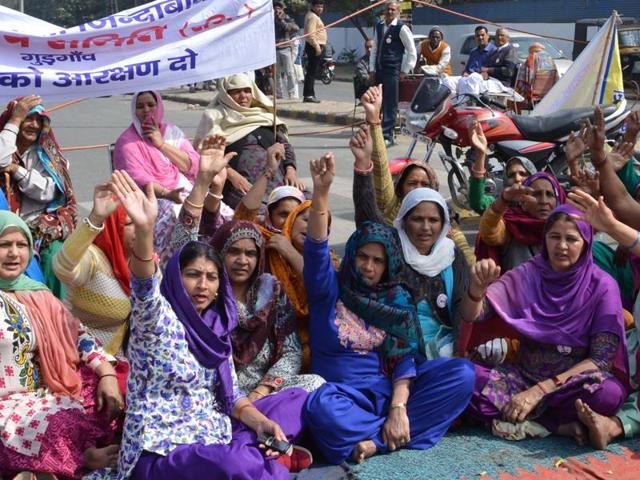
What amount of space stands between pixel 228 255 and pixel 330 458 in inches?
35.6

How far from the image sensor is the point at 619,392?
376 cm

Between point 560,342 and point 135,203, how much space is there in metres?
1.85

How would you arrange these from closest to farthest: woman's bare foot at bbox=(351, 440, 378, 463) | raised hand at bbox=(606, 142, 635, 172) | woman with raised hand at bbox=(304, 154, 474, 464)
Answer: woman's bare foot at bbox=(351, 440, 378, 463) < woman with raised hand at bbox=(304, 154, 474, 464) < raised hand at bbox=(606, 142, 635, 172)

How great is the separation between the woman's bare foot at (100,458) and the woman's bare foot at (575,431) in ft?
5.78

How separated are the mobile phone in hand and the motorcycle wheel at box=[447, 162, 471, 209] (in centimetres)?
457

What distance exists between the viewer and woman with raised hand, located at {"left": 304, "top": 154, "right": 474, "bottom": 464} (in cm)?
371

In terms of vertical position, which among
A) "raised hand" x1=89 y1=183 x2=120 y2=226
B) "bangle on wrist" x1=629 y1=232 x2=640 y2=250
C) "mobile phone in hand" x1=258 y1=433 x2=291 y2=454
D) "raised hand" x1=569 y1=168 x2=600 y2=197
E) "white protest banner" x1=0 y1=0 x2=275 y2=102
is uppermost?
"white protest banner" x1=0 y1=0 x2=275 y2=102

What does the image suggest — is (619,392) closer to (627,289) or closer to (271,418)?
(627,289)

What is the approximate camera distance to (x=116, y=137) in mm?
13586

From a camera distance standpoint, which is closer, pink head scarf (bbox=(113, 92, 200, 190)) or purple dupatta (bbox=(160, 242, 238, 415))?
purple dupatta (bbox=(160, 242, 238, 415))

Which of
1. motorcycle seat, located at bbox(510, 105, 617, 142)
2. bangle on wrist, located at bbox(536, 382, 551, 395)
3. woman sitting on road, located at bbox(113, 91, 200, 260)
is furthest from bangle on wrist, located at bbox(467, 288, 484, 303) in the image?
motorcycle seat, located at bbox(510, 105, 617, 142)

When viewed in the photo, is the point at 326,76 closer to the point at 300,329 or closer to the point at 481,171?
the point at 481,171

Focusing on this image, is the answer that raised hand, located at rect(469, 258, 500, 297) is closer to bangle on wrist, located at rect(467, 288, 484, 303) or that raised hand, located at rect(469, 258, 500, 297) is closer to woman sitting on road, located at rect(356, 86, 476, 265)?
bangle on wrist, located at rect(467, 288, 484, 303)

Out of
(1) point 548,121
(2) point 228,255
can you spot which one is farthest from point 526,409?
(1) point 548,121
